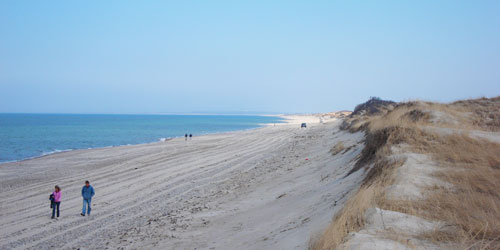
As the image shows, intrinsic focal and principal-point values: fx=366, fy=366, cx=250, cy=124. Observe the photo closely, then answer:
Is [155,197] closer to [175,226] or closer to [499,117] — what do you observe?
[175,226]

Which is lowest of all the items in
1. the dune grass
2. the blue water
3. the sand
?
the blue water

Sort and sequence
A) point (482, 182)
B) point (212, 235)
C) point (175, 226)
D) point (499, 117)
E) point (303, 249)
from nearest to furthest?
point (303, 249) < point (482, 182) < point (212, 235) < point (175, 226) < point (499, 117)

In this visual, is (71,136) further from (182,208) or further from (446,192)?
(446,192)

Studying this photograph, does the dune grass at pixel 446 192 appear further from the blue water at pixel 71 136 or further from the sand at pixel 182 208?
the blue water at pixel 71 136

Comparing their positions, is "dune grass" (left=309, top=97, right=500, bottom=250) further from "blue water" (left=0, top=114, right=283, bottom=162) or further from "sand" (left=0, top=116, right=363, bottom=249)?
"blue water" (left=0, top=114, right=283, bottom=162)

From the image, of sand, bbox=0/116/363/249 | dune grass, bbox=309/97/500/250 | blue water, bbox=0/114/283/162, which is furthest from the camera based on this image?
blue water, bbox=0/114/283/162

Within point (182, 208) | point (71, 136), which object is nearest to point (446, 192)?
point (182, 208)

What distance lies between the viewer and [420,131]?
36.5ft

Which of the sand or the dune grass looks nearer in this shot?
the dune grass

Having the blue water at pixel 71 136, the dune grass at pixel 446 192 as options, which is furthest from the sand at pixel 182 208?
the blue water at pixel 71 136

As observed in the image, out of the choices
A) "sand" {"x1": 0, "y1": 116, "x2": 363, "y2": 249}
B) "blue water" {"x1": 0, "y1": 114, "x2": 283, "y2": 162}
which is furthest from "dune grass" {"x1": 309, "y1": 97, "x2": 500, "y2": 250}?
"blue water" {"x1": 0, "y1": 114, "x2": 283, "y2": 162}

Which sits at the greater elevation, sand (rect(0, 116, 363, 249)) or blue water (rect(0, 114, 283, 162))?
sand (rect(0, 116, 363, 249))

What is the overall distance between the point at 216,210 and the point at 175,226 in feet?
5.33

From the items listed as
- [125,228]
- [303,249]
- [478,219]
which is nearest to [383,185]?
[478,219]
